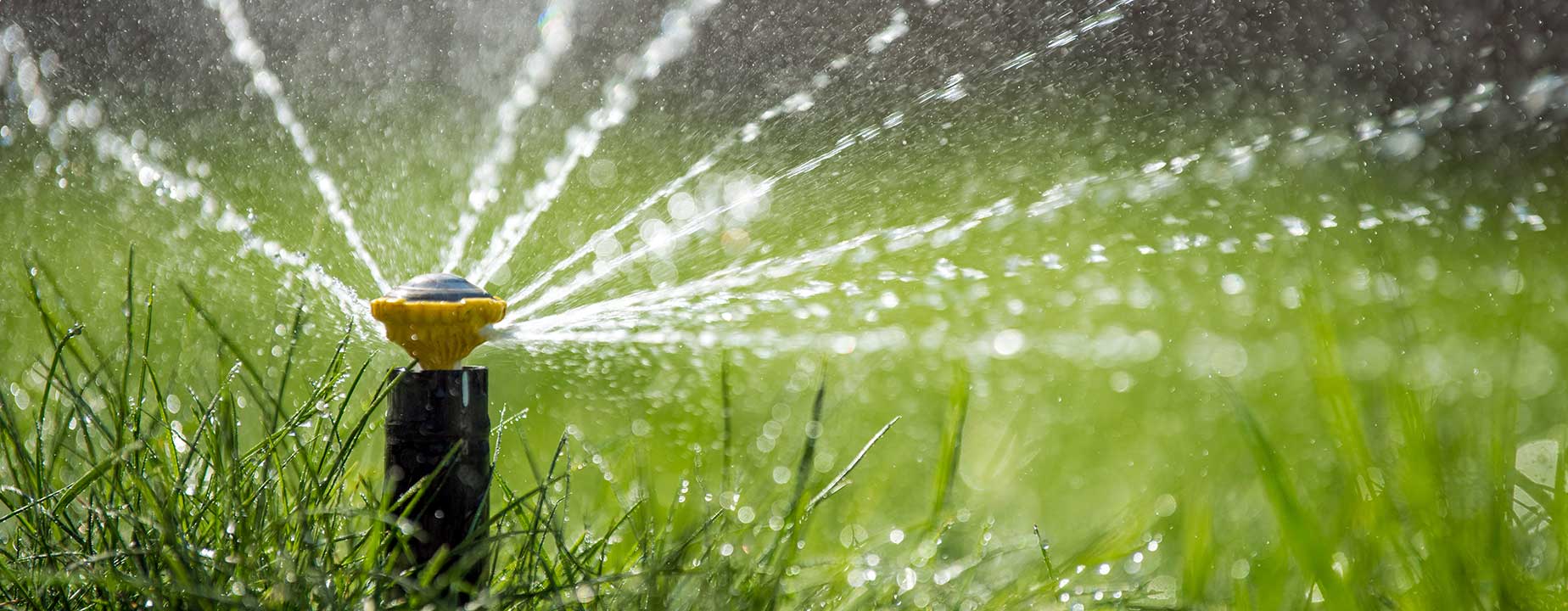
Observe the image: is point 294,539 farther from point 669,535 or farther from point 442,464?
point 669,535

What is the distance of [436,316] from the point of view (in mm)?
1273

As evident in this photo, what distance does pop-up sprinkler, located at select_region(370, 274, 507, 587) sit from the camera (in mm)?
1280

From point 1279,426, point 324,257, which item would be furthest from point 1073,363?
point 324,257

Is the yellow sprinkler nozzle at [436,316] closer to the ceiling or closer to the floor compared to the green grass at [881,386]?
closer to the ceiling

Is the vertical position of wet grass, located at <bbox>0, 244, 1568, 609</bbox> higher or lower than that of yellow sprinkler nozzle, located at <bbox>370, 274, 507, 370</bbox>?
lower

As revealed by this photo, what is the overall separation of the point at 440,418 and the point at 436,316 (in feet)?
0.36

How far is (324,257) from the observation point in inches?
175

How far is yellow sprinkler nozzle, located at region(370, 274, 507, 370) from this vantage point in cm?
127

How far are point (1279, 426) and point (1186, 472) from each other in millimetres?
374

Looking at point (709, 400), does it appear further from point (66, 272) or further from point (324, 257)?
point (66, 272)

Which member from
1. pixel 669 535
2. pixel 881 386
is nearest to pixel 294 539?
pixel 669 535

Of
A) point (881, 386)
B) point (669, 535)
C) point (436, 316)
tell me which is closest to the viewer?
point (436, 316)

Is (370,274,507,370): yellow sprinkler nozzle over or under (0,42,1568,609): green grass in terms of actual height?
over

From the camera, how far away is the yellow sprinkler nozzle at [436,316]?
1271 millimetres
